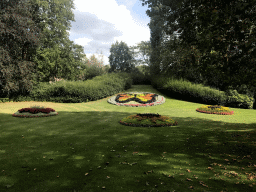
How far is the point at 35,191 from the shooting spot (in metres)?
2.99

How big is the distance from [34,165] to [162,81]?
829 inches

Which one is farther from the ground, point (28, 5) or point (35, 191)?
point (28, 5)

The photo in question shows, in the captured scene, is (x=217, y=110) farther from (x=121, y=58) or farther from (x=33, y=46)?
(x=121, y=58)

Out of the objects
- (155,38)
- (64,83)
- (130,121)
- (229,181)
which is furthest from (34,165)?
(155,38)

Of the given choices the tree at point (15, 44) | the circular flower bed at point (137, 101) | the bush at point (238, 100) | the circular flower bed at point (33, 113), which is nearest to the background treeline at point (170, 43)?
the tree at point (15, 44)

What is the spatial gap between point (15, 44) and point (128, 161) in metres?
20.2

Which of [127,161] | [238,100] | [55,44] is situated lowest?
[127,161]

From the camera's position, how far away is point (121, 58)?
157 ft

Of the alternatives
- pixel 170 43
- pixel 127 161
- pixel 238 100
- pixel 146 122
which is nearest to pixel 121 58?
pixel 238 100

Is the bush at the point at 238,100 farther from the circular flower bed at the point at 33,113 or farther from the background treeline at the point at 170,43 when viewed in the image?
the circular flower bed at the point at 33,113

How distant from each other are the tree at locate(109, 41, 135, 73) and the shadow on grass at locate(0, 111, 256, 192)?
42.3 m

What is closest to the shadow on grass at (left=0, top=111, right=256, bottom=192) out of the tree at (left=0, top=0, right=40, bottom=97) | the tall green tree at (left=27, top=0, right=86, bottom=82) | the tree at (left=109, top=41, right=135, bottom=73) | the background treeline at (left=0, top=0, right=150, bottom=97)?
the tree at (left=0, top=0, right=40, bottom=97)

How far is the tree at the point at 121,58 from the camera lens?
47.9m

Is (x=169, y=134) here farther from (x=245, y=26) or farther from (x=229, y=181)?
(x=245, y=26)
